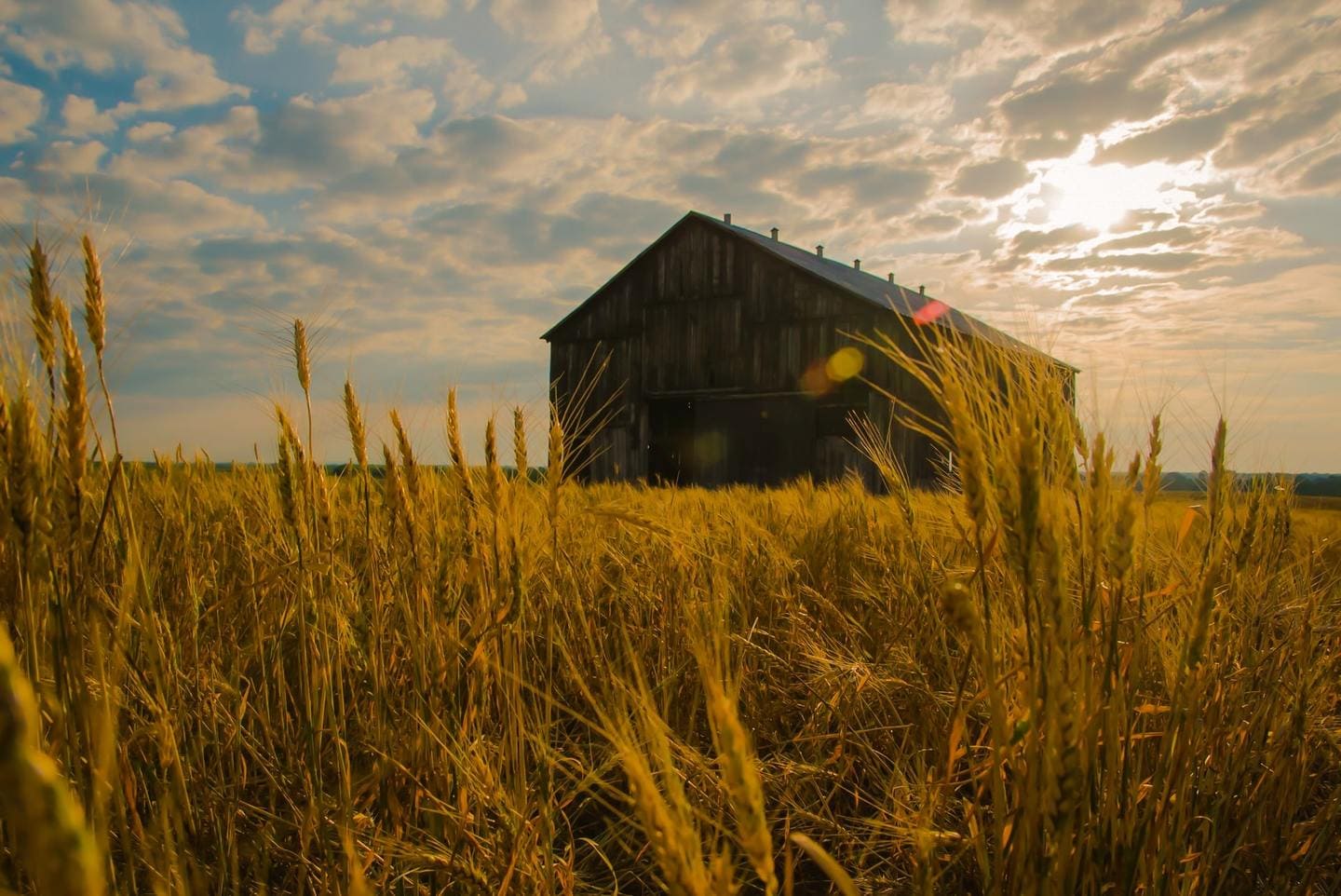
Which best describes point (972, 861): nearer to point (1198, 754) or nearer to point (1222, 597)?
point (1198, 754)

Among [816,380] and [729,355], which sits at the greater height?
[729,355]

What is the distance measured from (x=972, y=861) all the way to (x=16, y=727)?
1503 millimetres

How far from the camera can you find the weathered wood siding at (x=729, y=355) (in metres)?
14.7

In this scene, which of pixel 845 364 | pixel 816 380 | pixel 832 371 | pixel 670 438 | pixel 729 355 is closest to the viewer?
pixel 845 364

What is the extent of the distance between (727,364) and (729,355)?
0.66ft

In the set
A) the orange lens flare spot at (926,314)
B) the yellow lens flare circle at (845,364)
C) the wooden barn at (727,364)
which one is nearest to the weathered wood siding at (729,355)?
the wooden barn at (727,364)

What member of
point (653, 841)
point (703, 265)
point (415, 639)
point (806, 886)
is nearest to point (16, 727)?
point (653, 841)

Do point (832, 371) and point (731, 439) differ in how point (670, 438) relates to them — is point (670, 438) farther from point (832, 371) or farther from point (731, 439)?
point (832, 371)

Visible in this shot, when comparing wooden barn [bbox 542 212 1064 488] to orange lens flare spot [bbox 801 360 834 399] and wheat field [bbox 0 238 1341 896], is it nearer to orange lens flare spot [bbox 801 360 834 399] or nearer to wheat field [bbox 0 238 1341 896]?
orange lens flare spot [bbox 801 360 834 399]

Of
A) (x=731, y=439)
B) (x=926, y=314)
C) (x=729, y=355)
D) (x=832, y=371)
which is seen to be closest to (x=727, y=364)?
(x=729, y=355)

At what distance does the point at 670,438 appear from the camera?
16953 mm

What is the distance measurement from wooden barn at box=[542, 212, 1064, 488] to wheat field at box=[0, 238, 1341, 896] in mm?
12060

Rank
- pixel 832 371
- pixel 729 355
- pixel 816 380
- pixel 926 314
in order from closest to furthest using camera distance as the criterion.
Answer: pixel 926 314 → pixel 832 371 → pixel 816 380 → pixel 729 355

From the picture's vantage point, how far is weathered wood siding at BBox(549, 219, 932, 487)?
1469 centimetres
